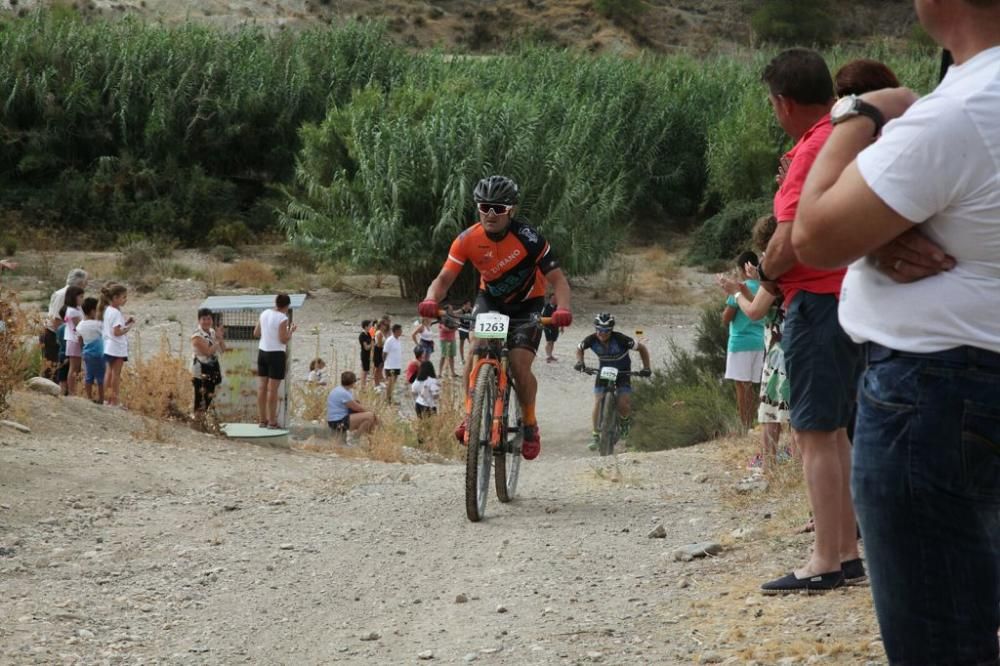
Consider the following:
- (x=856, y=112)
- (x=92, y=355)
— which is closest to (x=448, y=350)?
(x=92, y=355)

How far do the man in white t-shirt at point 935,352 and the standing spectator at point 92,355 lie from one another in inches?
519

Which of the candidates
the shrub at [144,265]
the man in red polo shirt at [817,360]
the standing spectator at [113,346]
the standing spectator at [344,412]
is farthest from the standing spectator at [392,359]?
the man in red polo shirt at [817,360]

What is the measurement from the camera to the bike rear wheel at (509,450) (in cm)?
922

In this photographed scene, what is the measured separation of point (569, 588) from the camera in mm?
6887

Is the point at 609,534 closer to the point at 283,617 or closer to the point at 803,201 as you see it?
the point at 283,617

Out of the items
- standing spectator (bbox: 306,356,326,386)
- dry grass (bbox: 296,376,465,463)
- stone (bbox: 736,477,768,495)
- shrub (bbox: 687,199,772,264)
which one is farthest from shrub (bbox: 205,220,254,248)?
stone (bbox: 736,477,768,495)

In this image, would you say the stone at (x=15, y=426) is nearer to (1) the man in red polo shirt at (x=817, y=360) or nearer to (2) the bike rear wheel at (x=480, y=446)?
(2) the bike rear wheel at (x=480, y=446)

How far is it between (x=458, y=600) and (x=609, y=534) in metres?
1.59

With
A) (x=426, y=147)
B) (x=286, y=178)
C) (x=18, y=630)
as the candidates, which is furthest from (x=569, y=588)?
(x=286, y=178)

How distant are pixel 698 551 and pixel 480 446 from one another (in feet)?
6.72

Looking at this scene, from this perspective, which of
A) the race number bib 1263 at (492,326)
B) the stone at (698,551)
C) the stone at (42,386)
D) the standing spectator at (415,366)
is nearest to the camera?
the stone at (698,551)

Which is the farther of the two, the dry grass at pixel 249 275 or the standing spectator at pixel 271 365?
the dry grass at pixel 249 275

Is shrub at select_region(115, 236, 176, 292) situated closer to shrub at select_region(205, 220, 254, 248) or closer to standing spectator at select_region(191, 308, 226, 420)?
shrub at select_region(205, 220, 254, 248)

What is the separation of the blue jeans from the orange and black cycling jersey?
6345 mm
